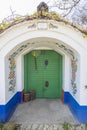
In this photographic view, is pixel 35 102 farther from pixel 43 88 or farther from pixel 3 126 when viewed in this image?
pixel 3 126

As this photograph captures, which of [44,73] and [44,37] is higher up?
[44,37]

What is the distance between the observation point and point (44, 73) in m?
10.8

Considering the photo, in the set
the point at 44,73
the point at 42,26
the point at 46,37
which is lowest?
the point at 44,73

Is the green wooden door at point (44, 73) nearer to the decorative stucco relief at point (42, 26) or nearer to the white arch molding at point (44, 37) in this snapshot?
the white arch molding at point (44, 37)

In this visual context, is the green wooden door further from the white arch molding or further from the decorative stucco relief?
the decorative stucco relief

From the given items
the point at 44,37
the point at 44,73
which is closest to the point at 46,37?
the point at 44,37

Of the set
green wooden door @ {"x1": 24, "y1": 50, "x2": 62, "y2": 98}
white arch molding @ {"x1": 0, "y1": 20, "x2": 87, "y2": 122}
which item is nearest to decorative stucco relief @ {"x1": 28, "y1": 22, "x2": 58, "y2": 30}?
white arch molding @ {"x1": 0, "y1": 20, "x2": 87, "y2": 122}

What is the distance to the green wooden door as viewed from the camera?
421 inches

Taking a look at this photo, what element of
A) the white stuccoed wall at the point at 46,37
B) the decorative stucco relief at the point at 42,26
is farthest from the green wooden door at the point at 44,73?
the decorative stucco relief at the point at 42,26

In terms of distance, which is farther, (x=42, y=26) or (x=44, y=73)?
(x=44, y=73)

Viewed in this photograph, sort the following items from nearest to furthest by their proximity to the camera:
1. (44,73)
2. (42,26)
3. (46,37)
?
(42,26) → (46,37) → (44,73)

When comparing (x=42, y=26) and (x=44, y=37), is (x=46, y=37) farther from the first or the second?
(x=42, y=26)

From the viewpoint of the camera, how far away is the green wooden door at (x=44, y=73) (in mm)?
10703

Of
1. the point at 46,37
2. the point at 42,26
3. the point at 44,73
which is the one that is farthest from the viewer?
the point at 44,73
